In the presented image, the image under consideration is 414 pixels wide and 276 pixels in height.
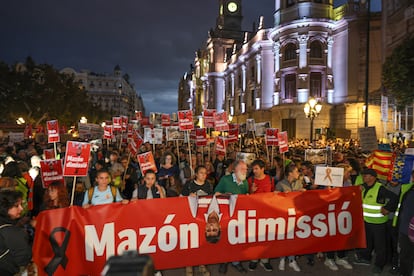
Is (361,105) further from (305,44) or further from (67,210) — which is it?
(67,210)

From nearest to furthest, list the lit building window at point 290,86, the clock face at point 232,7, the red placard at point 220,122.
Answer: the red placard at point 220,122
the lit building window at point 290,86
the clock face at point 232,7

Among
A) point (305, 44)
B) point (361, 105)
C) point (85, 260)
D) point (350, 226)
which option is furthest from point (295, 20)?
point (85, 260)

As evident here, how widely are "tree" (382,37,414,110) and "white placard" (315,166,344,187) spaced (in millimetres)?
9034

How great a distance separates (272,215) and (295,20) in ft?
108

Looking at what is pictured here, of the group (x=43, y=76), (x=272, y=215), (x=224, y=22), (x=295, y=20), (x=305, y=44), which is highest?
(x=224, y=22)

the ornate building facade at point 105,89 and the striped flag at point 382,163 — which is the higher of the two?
the ornate building facade at point 105,89

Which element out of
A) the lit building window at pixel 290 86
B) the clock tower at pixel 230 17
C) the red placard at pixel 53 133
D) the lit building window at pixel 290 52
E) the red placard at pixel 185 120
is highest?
the clock tower at pixel 230 17

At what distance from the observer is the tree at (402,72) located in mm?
13172

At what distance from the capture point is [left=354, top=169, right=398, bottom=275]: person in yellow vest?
6047 mm

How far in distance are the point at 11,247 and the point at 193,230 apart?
2.56m

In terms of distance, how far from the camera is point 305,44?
116 ft

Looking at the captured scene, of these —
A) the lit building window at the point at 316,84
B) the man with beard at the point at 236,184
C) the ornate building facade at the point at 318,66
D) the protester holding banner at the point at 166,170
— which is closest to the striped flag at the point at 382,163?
the man with beard at the point at 236,184

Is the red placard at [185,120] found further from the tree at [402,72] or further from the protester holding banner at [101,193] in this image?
the tree at [402,72]

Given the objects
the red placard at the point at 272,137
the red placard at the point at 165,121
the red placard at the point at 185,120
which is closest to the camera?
the red placard at the point at 272,137
